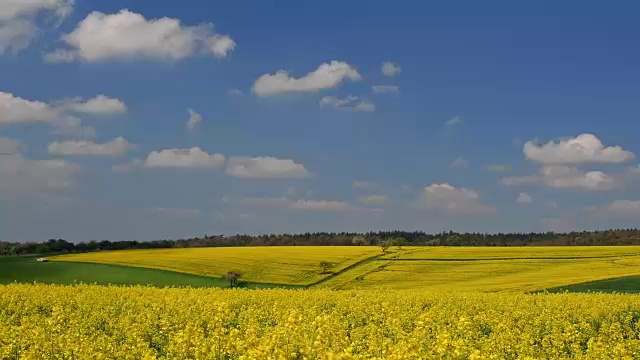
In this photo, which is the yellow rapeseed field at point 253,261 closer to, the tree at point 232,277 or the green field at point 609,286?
the tree at point 232,277

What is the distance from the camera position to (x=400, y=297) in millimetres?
28750

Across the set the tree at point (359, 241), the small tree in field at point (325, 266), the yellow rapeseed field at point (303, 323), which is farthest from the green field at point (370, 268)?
the yellow rapeseed field at point (303, 323)

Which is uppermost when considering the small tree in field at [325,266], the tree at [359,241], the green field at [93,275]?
the tree at [359,241]

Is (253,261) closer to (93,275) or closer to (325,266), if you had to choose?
(325,266)

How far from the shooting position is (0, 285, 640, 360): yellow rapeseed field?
11672 millimetres

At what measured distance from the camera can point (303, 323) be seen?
12945 millimetres

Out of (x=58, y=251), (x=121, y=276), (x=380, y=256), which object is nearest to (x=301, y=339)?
(x=121, y=276)

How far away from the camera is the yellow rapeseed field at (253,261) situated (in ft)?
200

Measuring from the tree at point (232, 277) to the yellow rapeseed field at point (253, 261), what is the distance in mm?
978

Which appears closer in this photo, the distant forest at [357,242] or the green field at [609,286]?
the green field at [609,286]

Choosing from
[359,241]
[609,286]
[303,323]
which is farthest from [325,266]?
[303,323]

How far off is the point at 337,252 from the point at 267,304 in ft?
158

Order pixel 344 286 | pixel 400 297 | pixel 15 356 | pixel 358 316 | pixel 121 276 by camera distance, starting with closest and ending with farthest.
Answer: pixel 15 356
pixel 358 316
pixel 400 297
pixel 344 286
pixel 121 276

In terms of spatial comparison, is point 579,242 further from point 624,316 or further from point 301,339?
point 301,339
